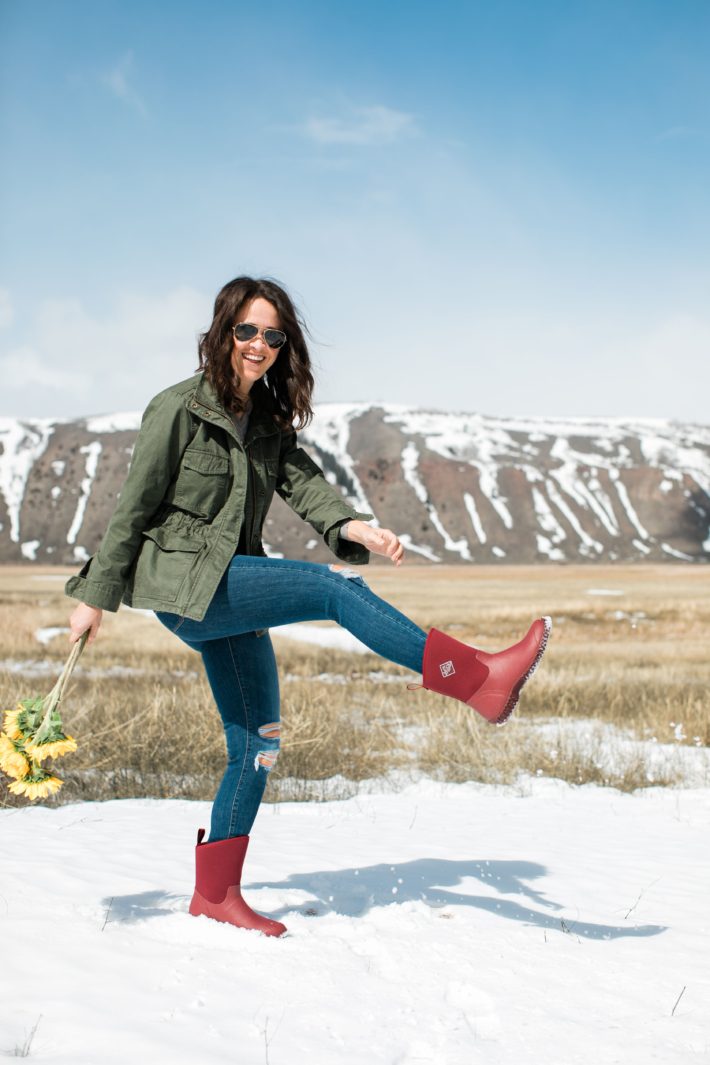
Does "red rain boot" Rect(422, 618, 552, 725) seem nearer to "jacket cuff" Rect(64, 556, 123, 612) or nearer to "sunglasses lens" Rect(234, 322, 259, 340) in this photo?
"jacket cuff" Rect(64, 556, 123, 612)

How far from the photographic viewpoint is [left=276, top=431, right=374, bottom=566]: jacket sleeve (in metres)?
3.60

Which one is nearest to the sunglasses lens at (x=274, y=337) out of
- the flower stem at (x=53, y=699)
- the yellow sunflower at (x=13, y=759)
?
the flower stem at (x=53, y=699)

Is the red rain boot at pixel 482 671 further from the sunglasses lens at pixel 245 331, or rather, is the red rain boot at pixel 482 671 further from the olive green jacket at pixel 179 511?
the sunglasses lens at pixel 245 331

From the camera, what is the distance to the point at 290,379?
12.1ft

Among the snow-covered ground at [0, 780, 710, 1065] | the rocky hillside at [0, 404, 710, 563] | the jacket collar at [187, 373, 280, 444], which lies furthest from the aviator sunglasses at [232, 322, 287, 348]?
the rocky hillside at [0, 404, 710, 563]

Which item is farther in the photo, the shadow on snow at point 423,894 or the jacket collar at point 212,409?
the shadow on snow at point 423,894

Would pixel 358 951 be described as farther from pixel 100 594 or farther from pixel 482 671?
pixel 100 594

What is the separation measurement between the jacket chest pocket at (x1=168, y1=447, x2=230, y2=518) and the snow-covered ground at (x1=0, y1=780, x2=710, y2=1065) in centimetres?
154

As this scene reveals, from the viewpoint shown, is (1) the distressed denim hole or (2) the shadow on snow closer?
(1) the distressed denim hole

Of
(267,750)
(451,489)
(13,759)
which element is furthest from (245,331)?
(451,489)

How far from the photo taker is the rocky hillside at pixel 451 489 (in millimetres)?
121250

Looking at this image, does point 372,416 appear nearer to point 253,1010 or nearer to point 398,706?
point 398,706

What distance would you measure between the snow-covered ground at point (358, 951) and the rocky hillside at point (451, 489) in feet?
327

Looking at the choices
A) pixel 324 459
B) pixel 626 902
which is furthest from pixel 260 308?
pixel 324 459
